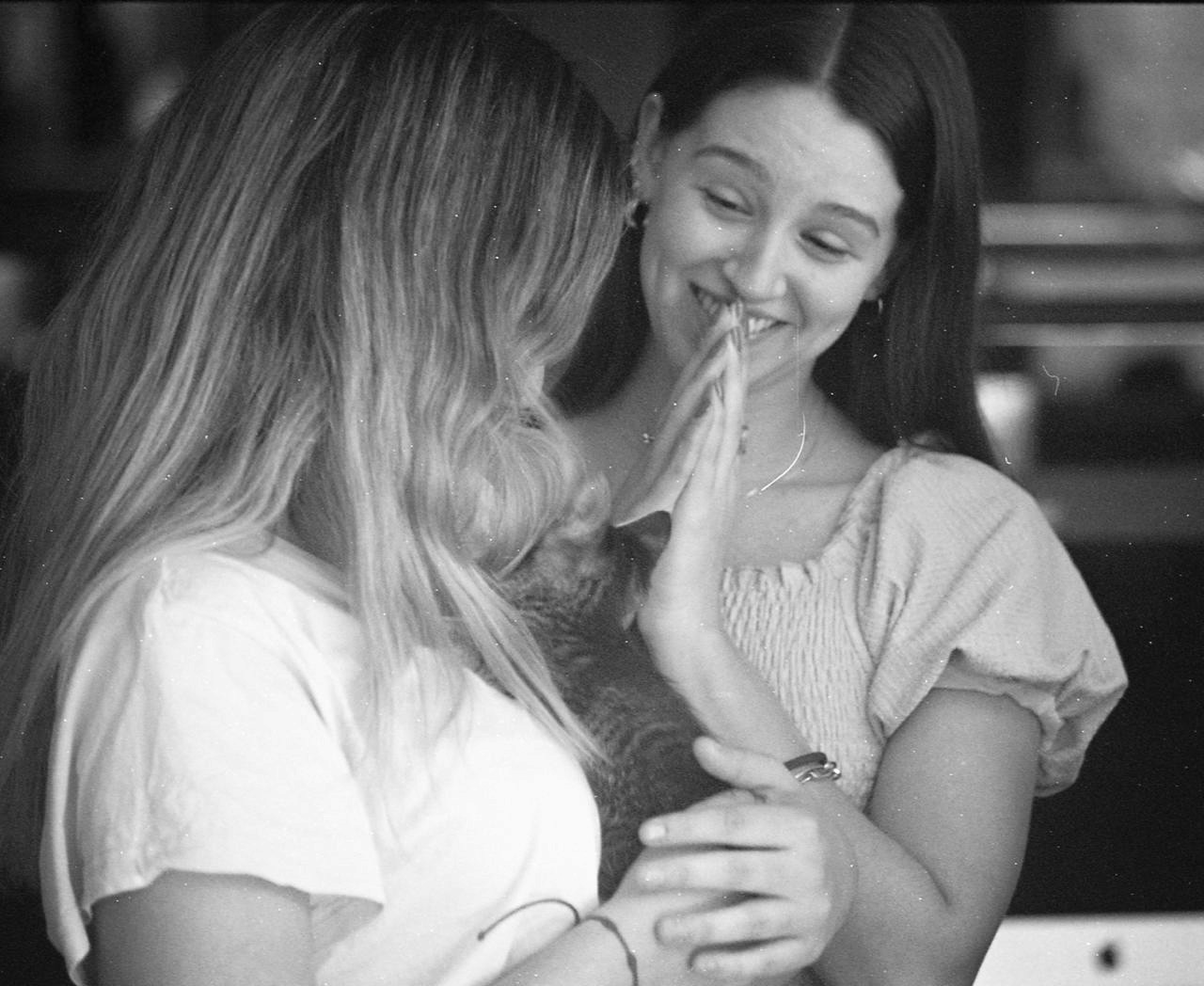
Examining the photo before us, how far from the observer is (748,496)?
0.86 meters

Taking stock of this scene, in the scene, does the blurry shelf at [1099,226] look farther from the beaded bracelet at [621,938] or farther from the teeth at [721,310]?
the beaded bracelet at [621,938]

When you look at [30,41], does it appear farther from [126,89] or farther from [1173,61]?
[1173,61]

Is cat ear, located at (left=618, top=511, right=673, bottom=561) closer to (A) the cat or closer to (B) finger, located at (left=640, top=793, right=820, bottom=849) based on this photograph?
(A) the cat

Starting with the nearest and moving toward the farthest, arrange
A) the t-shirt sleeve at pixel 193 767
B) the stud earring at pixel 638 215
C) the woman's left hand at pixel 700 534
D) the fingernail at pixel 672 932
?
the t-shirt sleeve at pixel 193 767, the fingernail at pixel 672 932, the woman's left hand at pixel 700 534, the stud earring at pixel 638 215

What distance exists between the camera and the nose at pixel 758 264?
0.78 meters

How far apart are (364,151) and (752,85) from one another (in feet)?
0.95

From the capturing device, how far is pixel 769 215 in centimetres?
78

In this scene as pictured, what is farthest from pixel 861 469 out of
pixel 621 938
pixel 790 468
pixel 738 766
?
pixel 621 938

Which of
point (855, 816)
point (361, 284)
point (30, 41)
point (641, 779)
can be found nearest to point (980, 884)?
point (855, 816)

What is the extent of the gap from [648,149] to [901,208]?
0.15 metres

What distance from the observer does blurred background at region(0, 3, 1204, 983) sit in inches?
34.4

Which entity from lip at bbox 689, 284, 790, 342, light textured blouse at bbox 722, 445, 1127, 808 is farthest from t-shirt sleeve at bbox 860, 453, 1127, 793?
lip at bbox 689, 284, 790, 342

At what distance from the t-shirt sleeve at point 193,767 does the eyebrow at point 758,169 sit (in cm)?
39

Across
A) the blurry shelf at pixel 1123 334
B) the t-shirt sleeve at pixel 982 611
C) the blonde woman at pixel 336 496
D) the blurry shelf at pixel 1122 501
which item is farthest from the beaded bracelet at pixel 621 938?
the blurry shelf at pixel 1123 334
